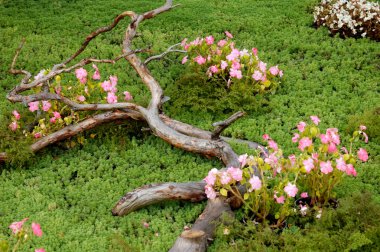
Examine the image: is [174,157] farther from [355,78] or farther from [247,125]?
[355,78]

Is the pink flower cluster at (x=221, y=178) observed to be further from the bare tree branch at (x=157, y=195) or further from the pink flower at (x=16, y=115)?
the pink flower at (x=16, y=115)

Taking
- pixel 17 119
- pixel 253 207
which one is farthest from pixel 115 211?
pixel 17 119

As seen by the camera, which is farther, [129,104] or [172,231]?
[129,104]

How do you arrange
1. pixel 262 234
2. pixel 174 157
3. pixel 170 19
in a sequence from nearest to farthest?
pixel 262 234, pixel 174 157, pixel 170 19

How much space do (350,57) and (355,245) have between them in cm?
464

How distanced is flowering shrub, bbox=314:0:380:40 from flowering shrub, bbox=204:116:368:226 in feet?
14.0

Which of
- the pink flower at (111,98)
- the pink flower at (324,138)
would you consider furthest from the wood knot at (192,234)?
the pink flower at (111,98)

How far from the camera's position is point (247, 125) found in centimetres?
684

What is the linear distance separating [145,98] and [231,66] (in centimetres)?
121

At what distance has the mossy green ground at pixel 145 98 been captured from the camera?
211 inches

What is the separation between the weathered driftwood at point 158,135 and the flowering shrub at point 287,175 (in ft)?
1.02

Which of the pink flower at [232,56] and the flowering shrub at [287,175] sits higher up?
the pink flower at [232,56]

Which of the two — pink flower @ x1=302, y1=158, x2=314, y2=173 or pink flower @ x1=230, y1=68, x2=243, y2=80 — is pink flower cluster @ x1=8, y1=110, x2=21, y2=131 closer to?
pink flower @ x1=230, y1=68, x2=243, y2=80

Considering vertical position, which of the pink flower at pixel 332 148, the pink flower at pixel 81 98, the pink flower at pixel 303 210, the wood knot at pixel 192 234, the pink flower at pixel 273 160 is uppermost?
the pink flower at pixel 332 148
